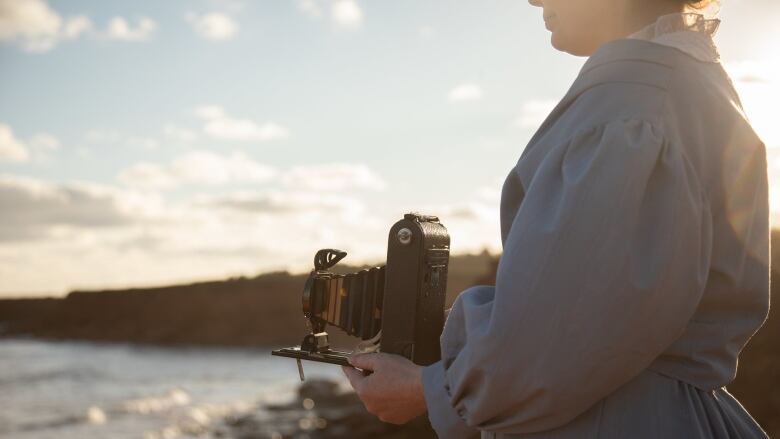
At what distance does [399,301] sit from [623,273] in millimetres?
866

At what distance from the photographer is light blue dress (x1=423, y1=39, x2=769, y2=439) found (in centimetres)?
123

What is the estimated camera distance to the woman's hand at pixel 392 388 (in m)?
1.60

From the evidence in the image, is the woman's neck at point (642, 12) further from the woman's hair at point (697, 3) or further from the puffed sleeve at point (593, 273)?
the puffed sleeve at point (593, 273)

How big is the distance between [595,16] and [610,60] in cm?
20

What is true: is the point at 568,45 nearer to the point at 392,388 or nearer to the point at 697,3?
the point at 697,3

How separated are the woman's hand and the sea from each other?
1959 cm

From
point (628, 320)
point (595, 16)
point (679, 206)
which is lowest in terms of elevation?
point (628, 320)

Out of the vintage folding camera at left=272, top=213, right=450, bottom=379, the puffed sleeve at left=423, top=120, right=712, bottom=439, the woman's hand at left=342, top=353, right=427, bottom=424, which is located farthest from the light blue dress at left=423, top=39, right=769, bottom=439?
the vintage folding camera at left=272, top=213, right=450, bottom=379

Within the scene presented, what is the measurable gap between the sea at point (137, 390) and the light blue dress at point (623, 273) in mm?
20013

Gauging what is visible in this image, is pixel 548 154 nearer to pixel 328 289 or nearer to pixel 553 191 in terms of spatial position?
pixel 553 191

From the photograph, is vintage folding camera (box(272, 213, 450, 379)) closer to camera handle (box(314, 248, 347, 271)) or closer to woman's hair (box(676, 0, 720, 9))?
camera handle (box(314, 248, 347, 271))

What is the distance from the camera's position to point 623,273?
122 cm

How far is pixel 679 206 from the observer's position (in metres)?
1.25

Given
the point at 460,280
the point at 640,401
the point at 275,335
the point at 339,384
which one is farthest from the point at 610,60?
the point at 275,335
